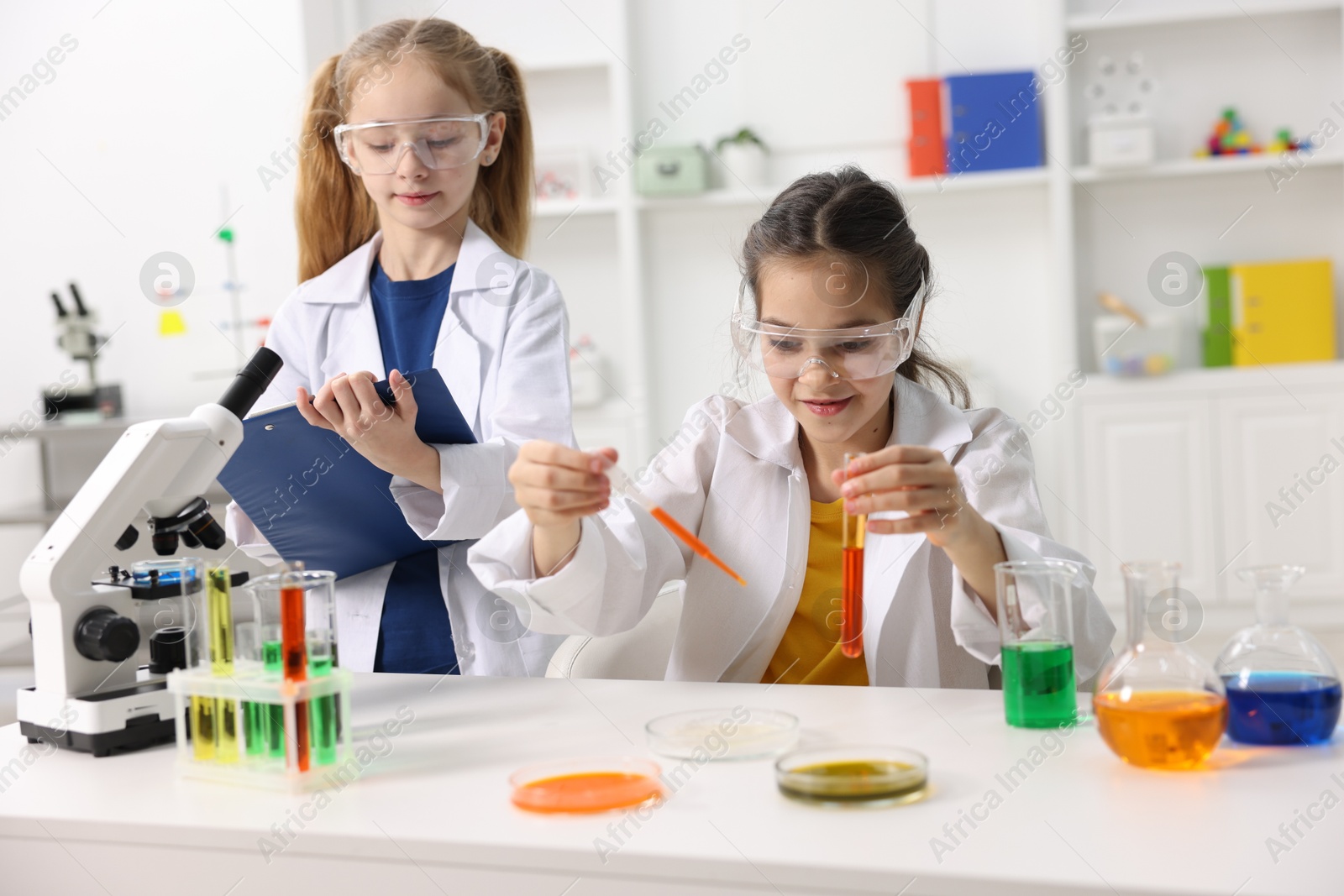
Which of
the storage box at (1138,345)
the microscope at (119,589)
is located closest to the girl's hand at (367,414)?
the microscope at (119,589)

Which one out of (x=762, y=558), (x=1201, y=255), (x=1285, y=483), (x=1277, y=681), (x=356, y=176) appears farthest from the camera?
(x=1201, y=255)

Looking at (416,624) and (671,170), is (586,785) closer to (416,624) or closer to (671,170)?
(416,624)

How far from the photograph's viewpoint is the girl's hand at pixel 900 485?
1189 millimetres

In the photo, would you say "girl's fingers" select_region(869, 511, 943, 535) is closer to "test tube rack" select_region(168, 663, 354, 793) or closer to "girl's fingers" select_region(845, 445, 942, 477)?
"girl's fingers" select_region(845, 445, 942, 477)

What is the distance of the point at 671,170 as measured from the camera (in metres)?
4.32

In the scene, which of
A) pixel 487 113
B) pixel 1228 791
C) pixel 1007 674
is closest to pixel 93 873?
pixel 1007 674

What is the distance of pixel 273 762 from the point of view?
1.07 meters

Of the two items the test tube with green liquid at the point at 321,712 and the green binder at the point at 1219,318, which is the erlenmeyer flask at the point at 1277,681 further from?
the green binder at the point at 1219,318

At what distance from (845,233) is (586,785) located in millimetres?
864

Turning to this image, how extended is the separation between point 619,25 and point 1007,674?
3.71 m

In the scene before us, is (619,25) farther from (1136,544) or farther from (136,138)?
(1136,544)

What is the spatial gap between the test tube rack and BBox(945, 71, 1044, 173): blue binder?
11.9ft

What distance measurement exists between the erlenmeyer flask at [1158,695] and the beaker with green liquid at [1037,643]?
89 millimetres

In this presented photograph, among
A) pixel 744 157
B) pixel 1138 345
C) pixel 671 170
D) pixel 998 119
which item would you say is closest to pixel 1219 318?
pixel 1138 345
